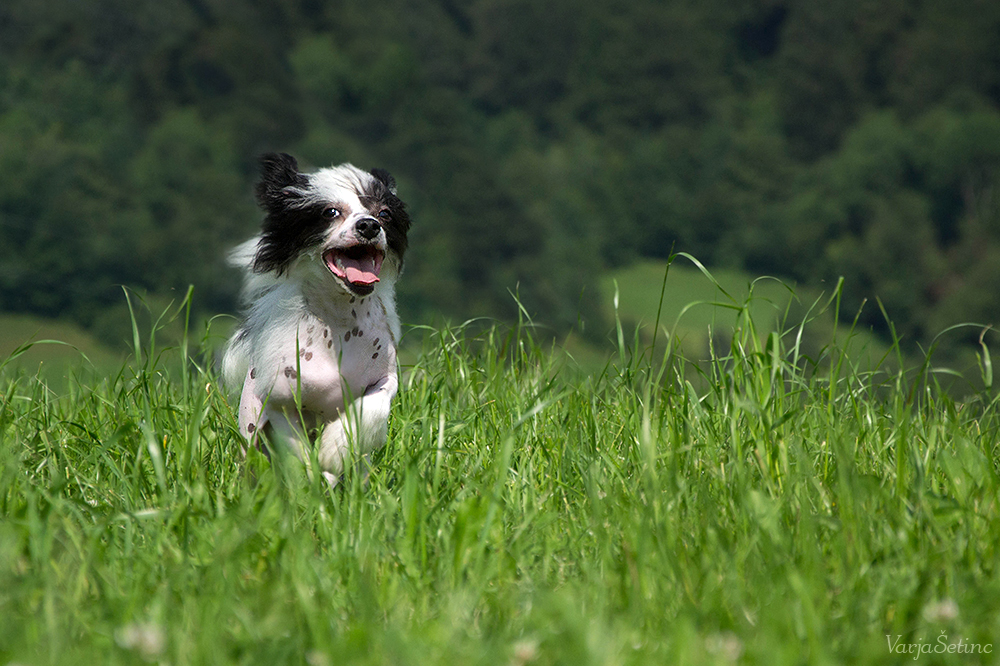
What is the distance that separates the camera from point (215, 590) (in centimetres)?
232

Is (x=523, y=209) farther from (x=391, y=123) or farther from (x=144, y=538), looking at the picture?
(x=144, y=538)

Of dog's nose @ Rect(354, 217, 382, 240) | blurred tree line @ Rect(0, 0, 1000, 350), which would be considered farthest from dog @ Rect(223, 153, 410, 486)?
blurred tree line @ Rect(0, 0, 1000, 350)

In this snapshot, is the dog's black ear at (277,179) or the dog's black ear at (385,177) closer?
the dog's black ear at (277,179)

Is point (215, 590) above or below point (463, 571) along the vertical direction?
above

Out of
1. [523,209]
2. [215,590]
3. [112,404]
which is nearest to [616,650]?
[215,590]

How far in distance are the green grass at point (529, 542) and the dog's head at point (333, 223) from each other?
0.53m

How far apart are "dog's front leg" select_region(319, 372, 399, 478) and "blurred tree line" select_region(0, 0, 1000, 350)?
151 feet

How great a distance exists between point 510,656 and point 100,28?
6919cm

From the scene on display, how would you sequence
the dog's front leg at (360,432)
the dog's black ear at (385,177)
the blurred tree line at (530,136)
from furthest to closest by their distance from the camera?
the blurred tree line at (530,136), the dog's black ear at (385,177), the dog's front leg at (360,432)

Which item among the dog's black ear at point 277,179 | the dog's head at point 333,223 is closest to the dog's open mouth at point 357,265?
the dog's head at point 333,223

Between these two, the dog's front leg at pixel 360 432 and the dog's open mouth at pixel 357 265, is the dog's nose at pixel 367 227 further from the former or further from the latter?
the dog's front leg at pixel 360 432

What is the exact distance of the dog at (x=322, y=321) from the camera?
317 cm

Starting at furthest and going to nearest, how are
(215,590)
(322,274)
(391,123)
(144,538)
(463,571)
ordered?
1. (391,123)
2. (322,274)
3. (144,538)
4. (463,571)
5. (215,590)

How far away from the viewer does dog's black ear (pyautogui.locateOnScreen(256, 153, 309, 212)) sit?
134 inches
